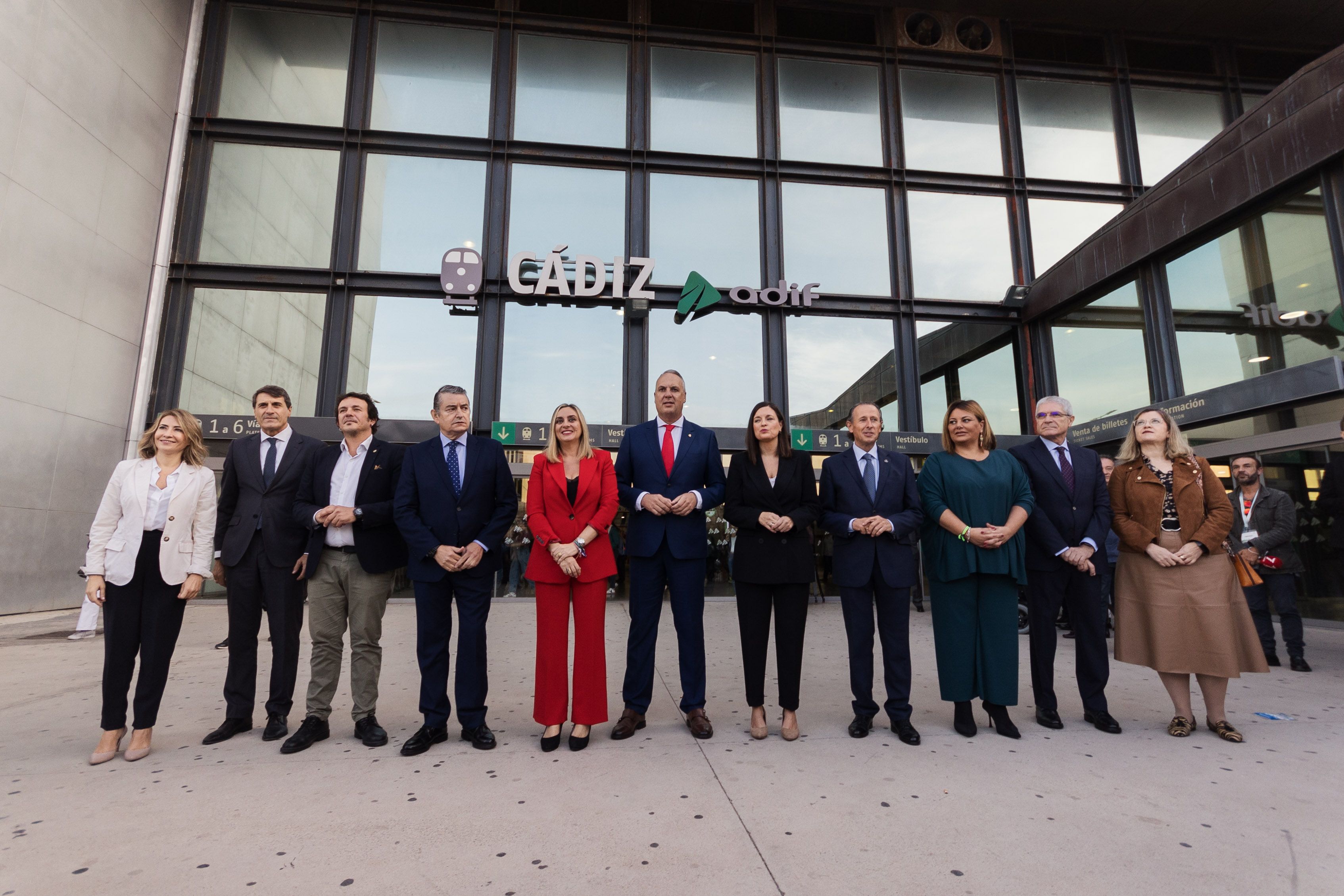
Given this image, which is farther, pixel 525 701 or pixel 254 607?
pixel 525 701

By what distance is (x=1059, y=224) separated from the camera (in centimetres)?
1314

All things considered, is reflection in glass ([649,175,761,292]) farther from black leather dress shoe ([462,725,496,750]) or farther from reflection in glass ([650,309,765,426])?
black leather dress shoe ([462,725,496,750])

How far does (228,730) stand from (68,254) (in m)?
9.97

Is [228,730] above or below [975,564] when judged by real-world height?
below

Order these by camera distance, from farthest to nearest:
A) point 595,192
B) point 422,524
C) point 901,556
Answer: point 595,192
point 901,556
point 422,524

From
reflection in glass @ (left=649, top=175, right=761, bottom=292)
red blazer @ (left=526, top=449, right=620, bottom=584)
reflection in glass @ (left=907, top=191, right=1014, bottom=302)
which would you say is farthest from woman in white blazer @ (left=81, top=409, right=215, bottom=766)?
reflection in glass @ (left=907, top=191, right=1014, bottom=302)

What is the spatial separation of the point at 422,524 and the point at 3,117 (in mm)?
10353

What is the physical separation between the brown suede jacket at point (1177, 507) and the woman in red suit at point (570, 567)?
3120 millimetres

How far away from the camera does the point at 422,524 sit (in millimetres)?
3600

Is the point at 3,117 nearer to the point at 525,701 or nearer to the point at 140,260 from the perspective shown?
the point at 140,260

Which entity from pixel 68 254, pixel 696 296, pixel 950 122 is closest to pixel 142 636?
pixel 68 254

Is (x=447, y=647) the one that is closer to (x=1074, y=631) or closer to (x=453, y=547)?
(x=453, y=547)

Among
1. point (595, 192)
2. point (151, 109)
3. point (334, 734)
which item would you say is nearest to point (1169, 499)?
point (334, 734)

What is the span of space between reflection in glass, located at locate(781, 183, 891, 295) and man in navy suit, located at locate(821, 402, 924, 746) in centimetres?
912
